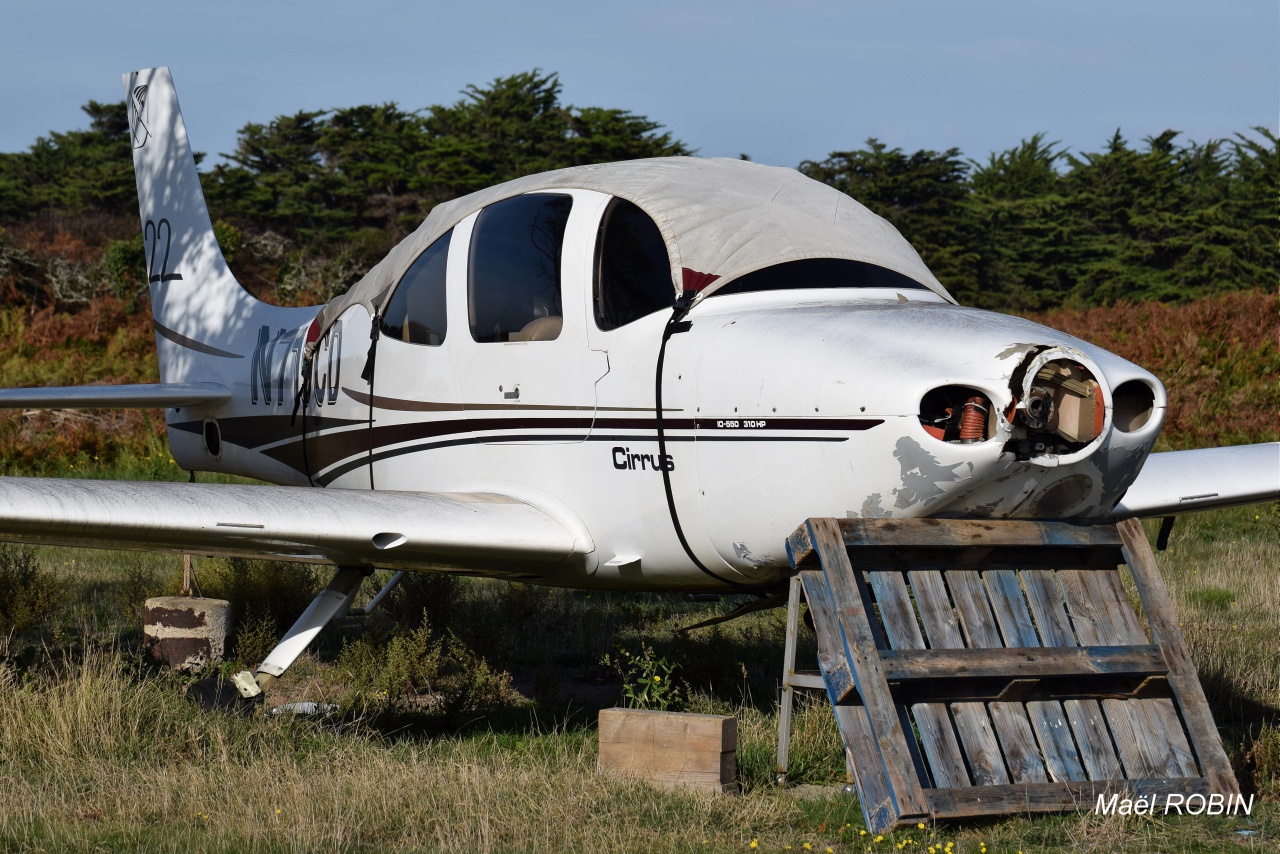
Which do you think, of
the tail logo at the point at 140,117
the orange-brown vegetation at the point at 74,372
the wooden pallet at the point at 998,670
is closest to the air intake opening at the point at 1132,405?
the wooden pallet at the point at 998,670

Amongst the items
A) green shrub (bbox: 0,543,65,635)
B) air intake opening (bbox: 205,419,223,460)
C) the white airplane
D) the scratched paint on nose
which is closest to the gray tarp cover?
the white airplane

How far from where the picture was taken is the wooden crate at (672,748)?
510cm

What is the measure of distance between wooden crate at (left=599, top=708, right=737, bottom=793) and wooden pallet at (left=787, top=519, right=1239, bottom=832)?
62cm

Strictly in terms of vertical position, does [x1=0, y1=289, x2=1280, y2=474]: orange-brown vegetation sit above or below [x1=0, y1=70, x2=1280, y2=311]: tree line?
below

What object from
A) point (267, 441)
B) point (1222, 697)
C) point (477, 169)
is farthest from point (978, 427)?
point (477, 169)

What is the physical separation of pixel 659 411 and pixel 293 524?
5.43 ft

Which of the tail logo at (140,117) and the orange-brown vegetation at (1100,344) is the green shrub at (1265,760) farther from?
the orange-brown vegetation at (1100,344)

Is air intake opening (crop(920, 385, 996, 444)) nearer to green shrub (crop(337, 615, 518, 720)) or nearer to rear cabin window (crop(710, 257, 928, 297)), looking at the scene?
rear cabin window (crop(710, 257, 928, 297))

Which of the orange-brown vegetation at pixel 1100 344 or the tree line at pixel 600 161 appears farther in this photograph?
the tree line at pixel 600 161

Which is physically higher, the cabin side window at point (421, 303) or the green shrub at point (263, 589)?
the cabin side window at point (421, 303)

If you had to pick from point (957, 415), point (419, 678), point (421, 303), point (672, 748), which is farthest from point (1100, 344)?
point (957, 415)

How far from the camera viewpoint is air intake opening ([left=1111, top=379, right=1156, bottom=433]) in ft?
15.5

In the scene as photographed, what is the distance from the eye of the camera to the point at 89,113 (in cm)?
4459

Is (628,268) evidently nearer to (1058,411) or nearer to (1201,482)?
(1058,411)
